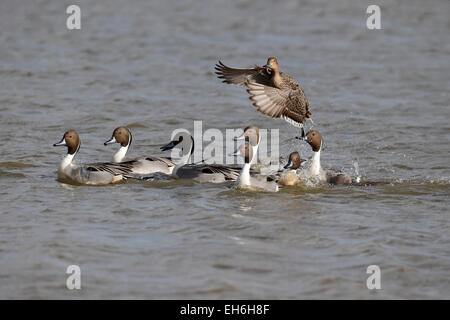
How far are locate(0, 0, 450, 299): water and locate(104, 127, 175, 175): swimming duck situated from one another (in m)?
0.47

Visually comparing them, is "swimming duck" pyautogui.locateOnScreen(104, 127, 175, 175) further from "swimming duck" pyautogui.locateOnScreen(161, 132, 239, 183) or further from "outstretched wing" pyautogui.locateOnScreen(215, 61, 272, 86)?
"outstretched wing" pyautogui.locateOnScreen(215, 61, 272, 86)

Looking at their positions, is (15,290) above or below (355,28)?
below

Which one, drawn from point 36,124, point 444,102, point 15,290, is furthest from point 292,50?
point 15,290

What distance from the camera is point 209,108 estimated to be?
13.5 m

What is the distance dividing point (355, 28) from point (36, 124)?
9.85 meters

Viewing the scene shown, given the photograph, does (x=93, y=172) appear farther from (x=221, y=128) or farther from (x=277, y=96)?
(x=221, y=128)

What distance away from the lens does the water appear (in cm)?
621

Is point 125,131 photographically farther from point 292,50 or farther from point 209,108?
point 292,50

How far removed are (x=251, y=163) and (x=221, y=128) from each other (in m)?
3.07

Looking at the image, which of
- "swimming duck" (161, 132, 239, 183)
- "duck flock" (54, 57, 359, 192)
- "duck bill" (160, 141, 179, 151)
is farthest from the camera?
"duck bill" (160, 141, 179, 151)

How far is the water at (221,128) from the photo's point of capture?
20.4ft

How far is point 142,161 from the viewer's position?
32.3 feet

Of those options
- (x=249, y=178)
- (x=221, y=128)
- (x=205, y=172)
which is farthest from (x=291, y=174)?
(x=221, y=128)

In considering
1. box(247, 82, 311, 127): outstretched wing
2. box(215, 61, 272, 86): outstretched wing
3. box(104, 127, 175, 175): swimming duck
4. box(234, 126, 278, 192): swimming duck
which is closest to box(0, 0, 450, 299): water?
box(234, 126, 278, 192): swimming duck
